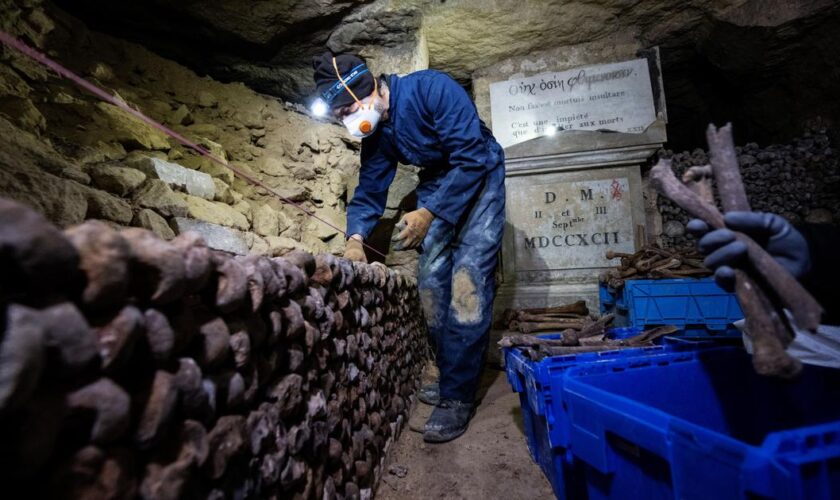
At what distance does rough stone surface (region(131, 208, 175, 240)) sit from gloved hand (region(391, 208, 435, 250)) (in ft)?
4.09

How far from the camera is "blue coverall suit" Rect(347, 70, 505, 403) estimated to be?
7.72 feet

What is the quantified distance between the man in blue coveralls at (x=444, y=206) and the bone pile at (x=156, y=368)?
1252 mm

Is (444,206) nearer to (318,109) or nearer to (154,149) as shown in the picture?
(154,149)

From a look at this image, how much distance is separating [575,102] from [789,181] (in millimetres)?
2478

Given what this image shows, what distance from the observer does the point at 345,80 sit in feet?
7.82

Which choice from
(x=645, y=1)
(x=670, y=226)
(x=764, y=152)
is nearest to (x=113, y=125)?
(x=645, y=1)

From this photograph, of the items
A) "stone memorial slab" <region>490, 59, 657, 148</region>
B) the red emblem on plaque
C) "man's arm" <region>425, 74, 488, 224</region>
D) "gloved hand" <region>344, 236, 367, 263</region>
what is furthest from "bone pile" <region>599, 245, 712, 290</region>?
"gloved hand" <region>344, 236, 367, 263</region>

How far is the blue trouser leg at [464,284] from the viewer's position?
7.70ft

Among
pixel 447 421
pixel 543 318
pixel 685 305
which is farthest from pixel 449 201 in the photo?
pixel 685 305

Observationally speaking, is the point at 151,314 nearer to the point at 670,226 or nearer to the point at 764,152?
the point at 670,226

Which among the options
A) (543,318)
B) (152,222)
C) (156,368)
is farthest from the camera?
(543,318)

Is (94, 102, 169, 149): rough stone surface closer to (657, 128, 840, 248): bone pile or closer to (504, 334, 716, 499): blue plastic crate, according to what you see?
(504, 334, 716, 499): blue plastic crate

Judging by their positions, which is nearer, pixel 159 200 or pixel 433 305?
pixel 159 200

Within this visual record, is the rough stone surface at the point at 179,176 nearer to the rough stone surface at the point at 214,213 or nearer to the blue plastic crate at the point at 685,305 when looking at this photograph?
the rough stone surface at the point at 214,213
